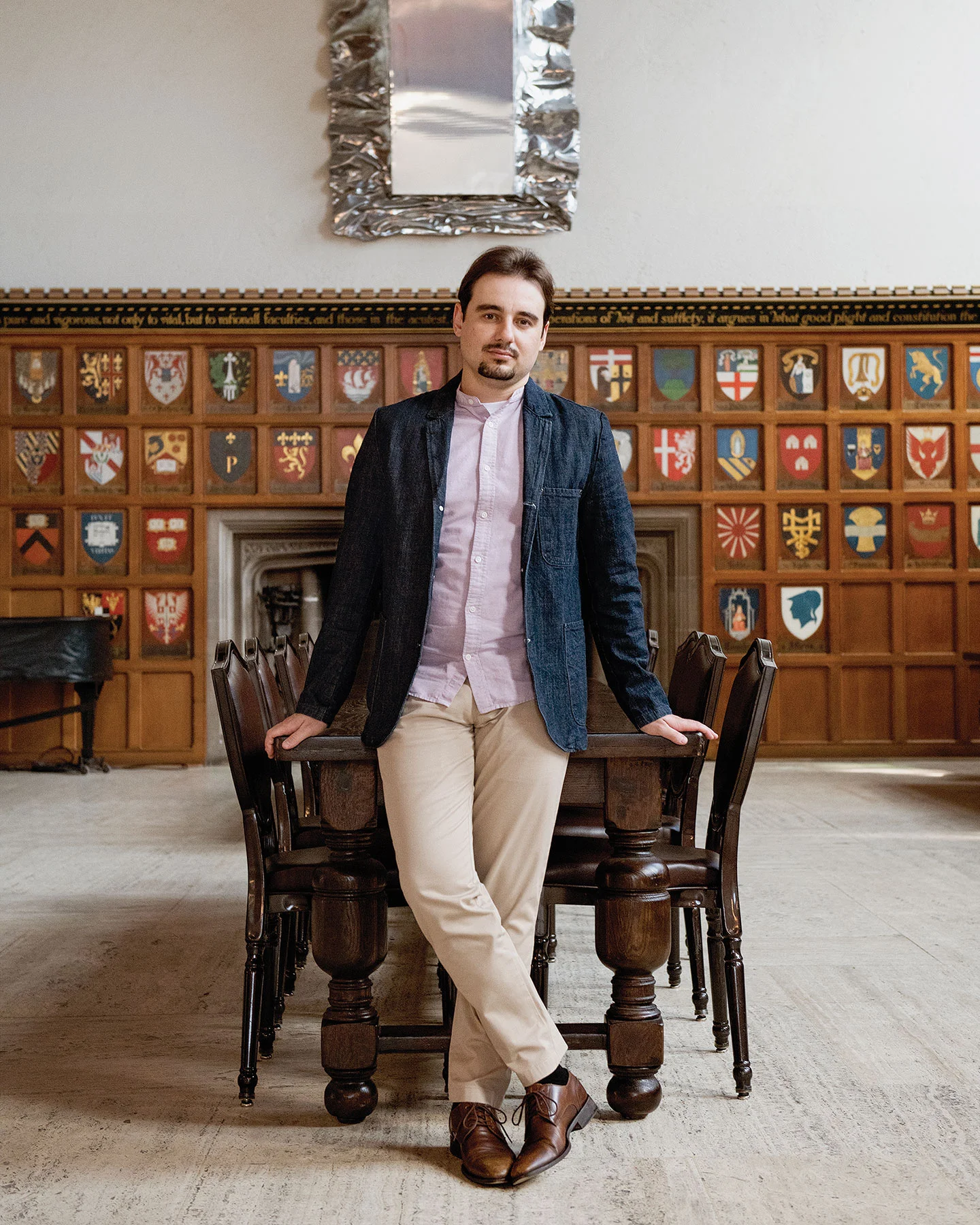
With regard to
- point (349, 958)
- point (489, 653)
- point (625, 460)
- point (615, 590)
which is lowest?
point (349, 958)

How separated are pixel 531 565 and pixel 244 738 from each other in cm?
79

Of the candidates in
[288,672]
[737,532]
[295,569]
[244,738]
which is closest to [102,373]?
[295,569]

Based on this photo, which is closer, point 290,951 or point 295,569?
point 290,951

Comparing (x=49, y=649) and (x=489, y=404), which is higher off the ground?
(x=489, y=404)

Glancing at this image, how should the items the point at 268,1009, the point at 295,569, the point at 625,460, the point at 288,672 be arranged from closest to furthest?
1. the point at 268,1009
2. the point at 288,672
3. the point at 625,460
4. the point at 295,569

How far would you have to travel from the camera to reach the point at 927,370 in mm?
7672

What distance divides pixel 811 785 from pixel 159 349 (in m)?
5.12

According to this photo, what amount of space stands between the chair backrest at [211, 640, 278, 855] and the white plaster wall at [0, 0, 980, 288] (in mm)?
5500

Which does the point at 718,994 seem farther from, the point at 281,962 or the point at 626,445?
the point at 626,445

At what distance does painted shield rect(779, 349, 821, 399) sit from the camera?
767cm

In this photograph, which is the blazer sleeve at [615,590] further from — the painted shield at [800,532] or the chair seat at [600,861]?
the painted shield at [800,532]

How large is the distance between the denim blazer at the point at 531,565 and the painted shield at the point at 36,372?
19.9 ft

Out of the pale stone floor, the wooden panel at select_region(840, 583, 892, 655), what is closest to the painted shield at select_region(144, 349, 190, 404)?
the pale stone floor

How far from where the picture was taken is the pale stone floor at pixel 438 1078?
1.98m
